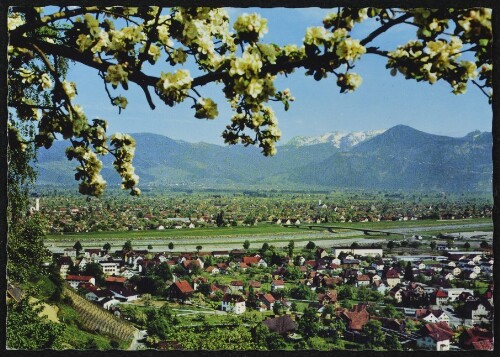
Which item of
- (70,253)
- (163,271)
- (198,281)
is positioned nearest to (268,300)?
(198,281)

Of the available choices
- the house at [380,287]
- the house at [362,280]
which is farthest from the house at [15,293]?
the house at [380,287]

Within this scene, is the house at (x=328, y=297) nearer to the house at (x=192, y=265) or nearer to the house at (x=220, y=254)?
the house at (x=220, y=254)

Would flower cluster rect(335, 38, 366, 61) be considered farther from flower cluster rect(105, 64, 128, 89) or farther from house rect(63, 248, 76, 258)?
house rect(63, 248, 76, 258)

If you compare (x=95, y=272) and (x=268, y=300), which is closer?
(x=268, y=300)

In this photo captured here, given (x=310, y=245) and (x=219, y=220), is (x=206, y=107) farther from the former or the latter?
(x=310, y=245)

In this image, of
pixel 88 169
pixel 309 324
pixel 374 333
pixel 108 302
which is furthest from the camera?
pixel 108 302
